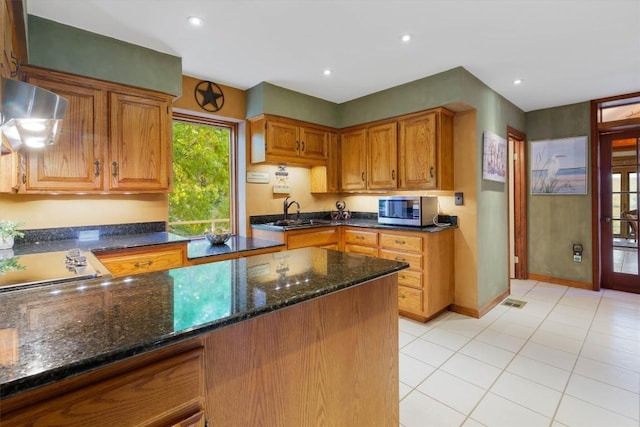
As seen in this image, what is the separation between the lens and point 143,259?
2352mm

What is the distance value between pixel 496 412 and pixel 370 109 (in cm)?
318

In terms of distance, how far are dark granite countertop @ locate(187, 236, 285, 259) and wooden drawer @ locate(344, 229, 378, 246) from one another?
95cm

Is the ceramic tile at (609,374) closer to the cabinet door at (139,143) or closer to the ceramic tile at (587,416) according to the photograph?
the ceramic tile at (587,416)

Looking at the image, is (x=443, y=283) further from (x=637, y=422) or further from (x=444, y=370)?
(x=637, y=422)

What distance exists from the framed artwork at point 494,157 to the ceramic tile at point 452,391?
7.02 ft

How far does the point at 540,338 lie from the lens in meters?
2.82

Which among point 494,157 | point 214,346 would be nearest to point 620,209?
point 494,157

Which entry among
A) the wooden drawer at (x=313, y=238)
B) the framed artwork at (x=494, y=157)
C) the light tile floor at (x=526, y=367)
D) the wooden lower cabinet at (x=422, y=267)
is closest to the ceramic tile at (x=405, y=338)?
the light tile floor at (x=526, y=367)

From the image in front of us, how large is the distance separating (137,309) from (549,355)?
9.85 ft

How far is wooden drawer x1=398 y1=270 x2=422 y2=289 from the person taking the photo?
3.18 meters

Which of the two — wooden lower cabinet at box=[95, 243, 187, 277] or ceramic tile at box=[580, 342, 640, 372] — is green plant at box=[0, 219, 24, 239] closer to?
wooden lower cabinet at box=[95, 243, 187, 277]

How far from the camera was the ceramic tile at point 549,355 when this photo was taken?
7.86 ft

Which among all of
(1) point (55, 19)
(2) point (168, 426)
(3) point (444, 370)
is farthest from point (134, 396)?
(1) point (55, 19)

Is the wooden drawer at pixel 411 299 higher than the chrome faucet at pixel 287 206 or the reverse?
the reverse
